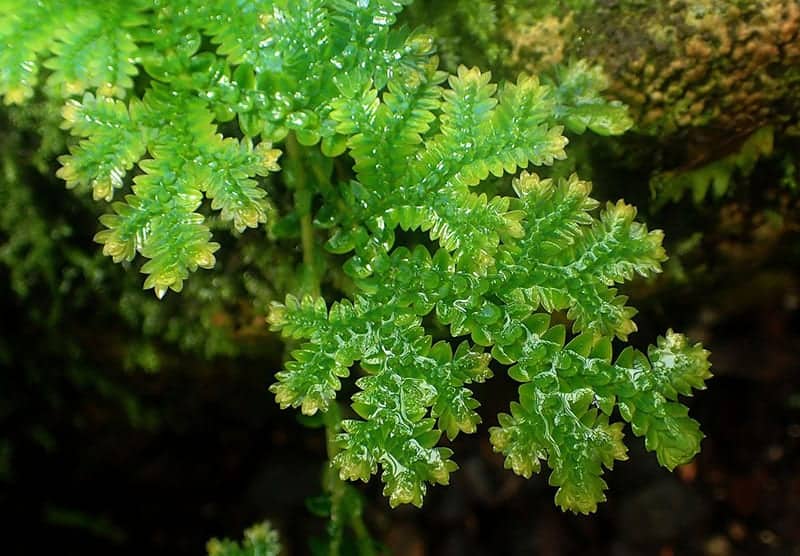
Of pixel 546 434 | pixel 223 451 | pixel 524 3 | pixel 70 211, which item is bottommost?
pixel 223 451

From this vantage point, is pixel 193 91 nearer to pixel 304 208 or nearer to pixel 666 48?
pixel 304 208

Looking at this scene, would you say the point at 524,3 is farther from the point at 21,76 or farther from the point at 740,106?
the point at 21,76

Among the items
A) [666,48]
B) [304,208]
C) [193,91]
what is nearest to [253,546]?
[304,208]

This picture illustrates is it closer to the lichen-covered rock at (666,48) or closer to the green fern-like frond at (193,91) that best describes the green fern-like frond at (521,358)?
the green fern-like frond at (193,91)

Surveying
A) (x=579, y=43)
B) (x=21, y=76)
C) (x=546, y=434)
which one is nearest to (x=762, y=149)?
(x=579, y=43)

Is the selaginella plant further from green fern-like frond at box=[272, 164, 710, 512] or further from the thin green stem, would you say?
the thin green stem
